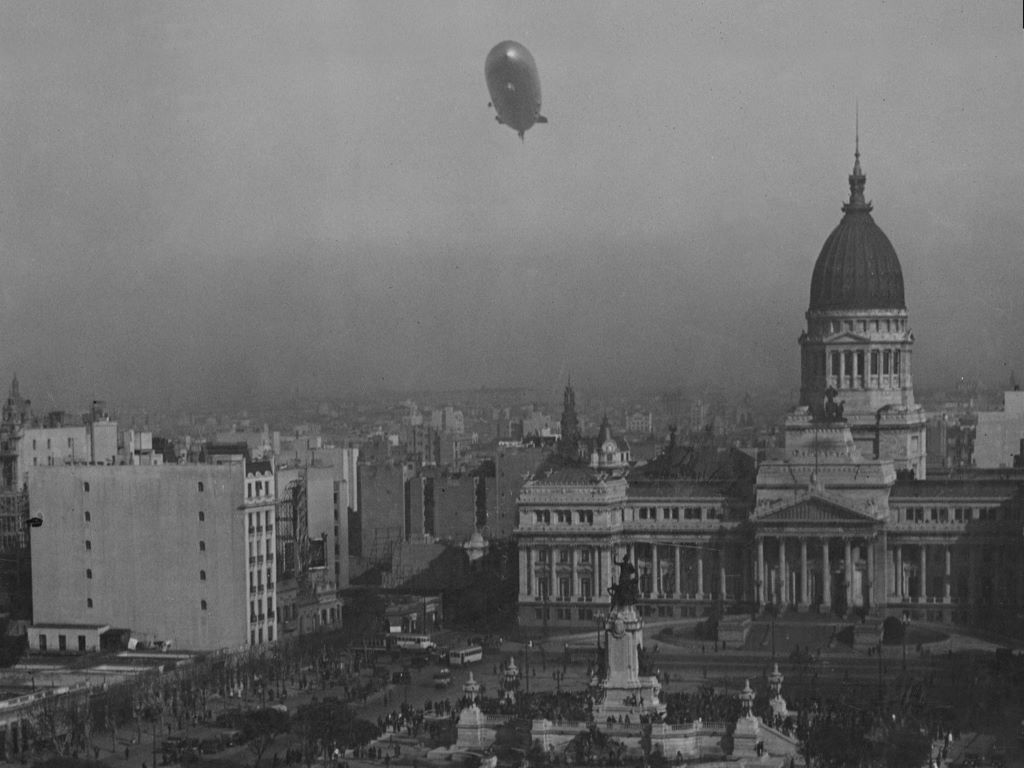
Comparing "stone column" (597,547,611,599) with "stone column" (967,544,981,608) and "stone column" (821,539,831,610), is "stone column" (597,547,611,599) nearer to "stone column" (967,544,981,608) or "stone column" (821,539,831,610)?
"stone column" (821,539,831,610)

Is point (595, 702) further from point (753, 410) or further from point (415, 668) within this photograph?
point (753, 410)

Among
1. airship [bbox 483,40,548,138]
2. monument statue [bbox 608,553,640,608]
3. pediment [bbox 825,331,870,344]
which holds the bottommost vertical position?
monument statue [bbox 608,553,640,608]

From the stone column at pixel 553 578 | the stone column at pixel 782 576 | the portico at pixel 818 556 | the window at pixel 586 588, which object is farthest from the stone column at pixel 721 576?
the stone column at pixel 553 578

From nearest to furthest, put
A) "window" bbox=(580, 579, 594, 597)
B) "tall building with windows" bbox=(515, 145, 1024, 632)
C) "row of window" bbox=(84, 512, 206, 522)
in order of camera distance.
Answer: "row of window" bbox=(84, 512, 206, 522) < "tall building with windows" bbox=(515, 145, 1024, 632) < "window" bbox=(580, 579, 594, 597)

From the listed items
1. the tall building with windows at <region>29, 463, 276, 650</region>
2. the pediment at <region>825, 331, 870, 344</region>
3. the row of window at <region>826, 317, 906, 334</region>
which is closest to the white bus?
the tall building with windows at <region>29, 463, 276, 650</region>

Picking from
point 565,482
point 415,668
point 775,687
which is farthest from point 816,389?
point 775,687

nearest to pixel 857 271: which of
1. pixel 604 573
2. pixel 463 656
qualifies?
pixel 604 573

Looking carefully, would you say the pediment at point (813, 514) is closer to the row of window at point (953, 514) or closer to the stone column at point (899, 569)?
the row of window at point (953, 514)

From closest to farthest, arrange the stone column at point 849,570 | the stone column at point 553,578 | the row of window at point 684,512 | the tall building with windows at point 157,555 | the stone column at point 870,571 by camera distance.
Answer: the tall building with windows at point 157,555 → the stone column at point 870,571 → the stone column at point 849,570 → the stone column at point 553,578 → the row of window at point 684,512
